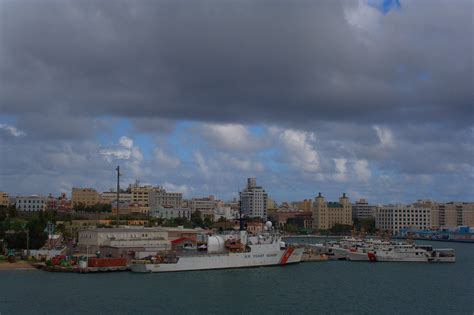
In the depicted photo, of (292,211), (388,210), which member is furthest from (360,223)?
(292,211)

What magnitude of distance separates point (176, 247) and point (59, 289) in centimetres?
1736

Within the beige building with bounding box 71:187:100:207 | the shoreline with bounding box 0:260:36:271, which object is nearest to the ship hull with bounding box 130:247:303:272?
the shoreline with bounding box 0:260:36:271

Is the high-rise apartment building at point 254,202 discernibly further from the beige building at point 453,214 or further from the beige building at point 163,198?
the beige building at point 453,214

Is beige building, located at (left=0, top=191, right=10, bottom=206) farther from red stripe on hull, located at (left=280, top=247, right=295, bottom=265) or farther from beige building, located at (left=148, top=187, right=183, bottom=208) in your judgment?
red stripe on hull, located at (left=280, top=247, right=295, bottom=265)

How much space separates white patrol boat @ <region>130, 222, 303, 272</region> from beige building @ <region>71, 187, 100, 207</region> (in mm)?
69384

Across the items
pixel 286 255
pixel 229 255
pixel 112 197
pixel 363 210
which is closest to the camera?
pixel 229 255

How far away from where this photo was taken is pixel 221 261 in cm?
4022

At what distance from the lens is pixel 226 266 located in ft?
133

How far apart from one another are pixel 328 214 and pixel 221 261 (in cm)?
8908

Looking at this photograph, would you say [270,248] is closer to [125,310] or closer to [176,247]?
[176,247]

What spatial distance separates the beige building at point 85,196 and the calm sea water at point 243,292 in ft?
235

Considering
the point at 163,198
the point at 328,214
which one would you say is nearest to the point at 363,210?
the point at 328,214

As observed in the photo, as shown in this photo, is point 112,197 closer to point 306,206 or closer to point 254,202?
point 254,202

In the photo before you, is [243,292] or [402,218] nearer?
[243,292]
